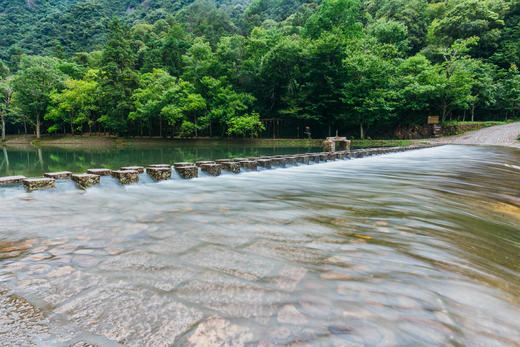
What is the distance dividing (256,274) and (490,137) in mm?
31882

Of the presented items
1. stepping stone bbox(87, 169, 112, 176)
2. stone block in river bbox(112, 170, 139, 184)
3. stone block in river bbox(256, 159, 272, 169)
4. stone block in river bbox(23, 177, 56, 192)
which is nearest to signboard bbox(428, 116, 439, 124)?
stone block in river bbox(256, 159, 272, 169)

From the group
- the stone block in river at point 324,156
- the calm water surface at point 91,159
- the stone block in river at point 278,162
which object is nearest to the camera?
the stone block in river at point 278,162

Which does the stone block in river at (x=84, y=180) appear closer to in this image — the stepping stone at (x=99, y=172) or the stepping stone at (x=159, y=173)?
the stepping stone at (x=99, y=172)

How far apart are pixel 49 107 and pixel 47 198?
49.3 meters

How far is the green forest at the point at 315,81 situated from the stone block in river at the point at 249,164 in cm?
2143

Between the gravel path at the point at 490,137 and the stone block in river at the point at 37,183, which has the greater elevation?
the gravel path at the point at 490,137

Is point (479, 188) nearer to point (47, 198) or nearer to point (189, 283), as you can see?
point (189, 283)

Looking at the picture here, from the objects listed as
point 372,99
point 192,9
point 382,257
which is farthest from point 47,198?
point 192,9

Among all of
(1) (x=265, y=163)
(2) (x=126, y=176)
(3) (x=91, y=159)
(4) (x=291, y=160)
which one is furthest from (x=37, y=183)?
(3) (x=91, y=159)

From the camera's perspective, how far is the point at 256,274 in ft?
6.17

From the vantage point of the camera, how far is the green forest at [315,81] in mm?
27844

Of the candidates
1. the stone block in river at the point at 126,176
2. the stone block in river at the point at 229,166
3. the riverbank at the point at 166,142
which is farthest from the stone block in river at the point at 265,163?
the riverbank at the point at 166,142

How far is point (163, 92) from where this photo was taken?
33000 mm

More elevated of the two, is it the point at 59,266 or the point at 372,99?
the point at 372,99
